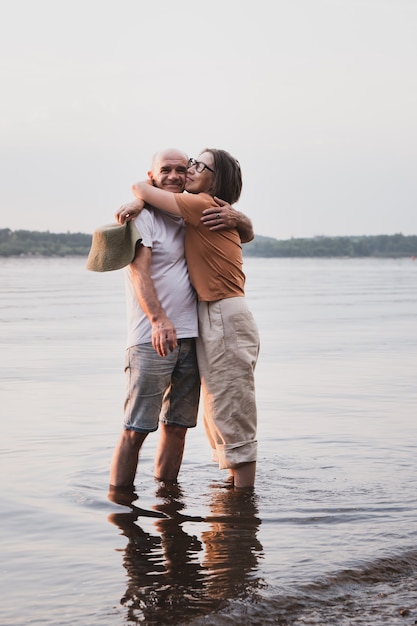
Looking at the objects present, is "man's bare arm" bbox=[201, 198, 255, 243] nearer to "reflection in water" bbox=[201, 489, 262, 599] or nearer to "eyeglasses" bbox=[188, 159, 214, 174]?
"eyeglasses" bbox=[188, 159, 214, 174]

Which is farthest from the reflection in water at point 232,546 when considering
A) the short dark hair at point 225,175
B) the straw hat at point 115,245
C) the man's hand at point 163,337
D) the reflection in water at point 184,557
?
the short dark hair at point 225,175

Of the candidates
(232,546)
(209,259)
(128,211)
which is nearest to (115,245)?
(128,211)

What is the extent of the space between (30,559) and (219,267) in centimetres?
189

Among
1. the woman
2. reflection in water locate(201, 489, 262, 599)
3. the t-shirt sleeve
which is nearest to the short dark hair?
the woman

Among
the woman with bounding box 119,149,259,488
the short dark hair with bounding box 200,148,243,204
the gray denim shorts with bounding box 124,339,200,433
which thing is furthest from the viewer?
the short dark hair with bounding box 200,148,243,204

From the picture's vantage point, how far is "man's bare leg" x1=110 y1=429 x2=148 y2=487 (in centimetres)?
540

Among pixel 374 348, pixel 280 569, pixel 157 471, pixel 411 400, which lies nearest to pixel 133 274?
A: pixel 157 471

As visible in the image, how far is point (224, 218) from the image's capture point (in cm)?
534

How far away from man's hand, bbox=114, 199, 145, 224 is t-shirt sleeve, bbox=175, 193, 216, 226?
22 cm

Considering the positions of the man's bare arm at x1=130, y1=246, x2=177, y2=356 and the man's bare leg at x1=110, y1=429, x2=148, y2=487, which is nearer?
the man's bare arm at x1=130, y1=246, x2=177, y2=356

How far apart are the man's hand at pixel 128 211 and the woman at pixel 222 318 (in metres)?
0.07

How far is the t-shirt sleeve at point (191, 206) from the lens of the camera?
520 cm

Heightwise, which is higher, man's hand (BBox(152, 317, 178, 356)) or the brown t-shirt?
the brown t-shirt

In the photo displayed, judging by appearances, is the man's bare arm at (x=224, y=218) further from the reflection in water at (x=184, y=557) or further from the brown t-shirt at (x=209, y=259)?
the reflection in water at (x=184, y=557)
